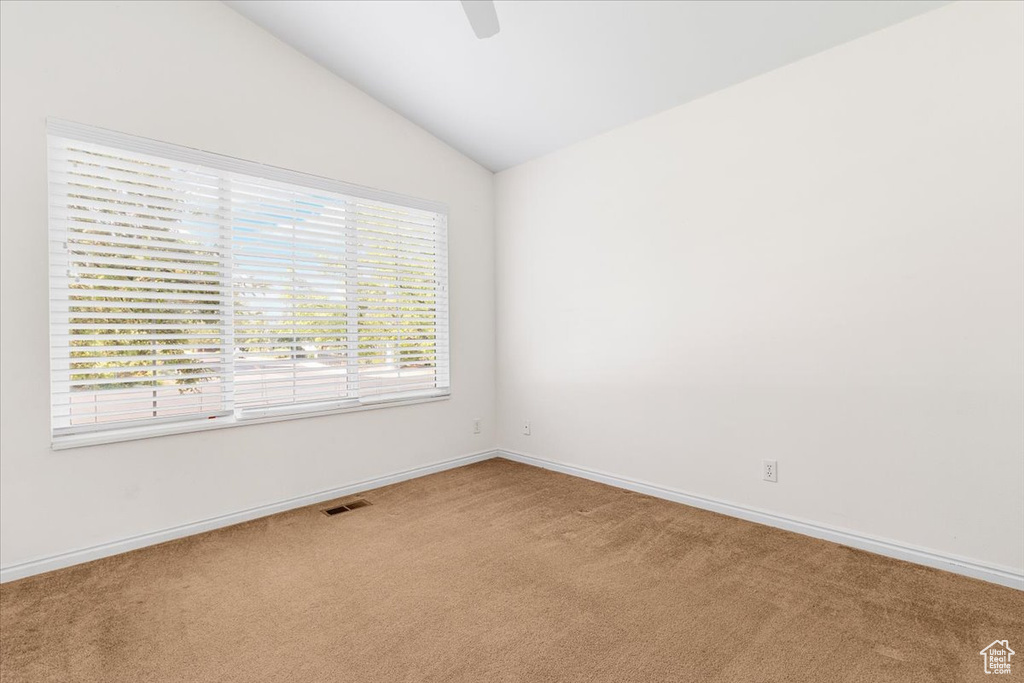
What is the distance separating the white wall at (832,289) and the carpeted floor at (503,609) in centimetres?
44

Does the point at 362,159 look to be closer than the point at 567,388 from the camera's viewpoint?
Yes

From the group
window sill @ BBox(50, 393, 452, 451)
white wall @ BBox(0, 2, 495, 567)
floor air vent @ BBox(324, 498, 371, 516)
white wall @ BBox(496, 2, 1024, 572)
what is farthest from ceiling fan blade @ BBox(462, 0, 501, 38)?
floor air vent @ BBox(324, 498, 371, 516)

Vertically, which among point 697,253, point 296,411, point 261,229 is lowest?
point 296,411

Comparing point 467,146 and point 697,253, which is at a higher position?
point 467,146

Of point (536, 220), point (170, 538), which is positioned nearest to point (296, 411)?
point (170, 538)

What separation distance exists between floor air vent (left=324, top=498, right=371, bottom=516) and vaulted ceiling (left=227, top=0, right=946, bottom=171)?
9.51ft

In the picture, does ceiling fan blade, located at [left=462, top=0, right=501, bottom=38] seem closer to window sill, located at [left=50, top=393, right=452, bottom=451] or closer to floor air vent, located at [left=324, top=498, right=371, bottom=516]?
window sill, located at [left=50, top=393, right=452, bottom=451]

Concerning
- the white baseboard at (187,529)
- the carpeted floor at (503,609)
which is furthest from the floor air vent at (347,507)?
the carpeted floor at (503,609)

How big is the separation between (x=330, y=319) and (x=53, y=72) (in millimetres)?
1842

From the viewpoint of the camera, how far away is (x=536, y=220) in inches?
162

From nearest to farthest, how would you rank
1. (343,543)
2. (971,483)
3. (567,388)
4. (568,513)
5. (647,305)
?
(971,483)
(343,543)
(568,513)
(647,305)
(567,388)

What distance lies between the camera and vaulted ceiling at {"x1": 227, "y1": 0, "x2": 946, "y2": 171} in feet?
7.90

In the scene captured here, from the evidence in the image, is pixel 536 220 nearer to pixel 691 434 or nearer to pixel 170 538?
pixel 691 434

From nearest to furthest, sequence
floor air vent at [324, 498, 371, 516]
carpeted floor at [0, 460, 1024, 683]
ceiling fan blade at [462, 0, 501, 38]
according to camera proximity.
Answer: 1. carpeted floor at [0, 460, 1024, 683]
2. ceiling fan blade at [462, 0, 501, 38]
3. floor air vent at [324, 498, 371, 516]
